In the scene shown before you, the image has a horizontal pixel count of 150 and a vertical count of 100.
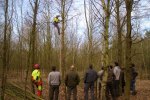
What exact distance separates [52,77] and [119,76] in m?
3.34

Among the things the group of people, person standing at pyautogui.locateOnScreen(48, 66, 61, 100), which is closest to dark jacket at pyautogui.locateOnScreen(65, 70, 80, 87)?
the group of people

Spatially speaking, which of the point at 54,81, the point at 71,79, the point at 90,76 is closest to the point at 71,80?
the point at 71,79

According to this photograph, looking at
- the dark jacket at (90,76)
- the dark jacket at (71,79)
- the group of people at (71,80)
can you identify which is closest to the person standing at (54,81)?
the group of people at (71,80)

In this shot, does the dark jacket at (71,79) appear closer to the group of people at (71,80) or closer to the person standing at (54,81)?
the group of people at (71,80)

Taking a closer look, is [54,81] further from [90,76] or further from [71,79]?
[90,76]

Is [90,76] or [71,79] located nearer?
[71,79]

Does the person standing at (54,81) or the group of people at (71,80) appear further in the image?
the person standing at (54,81)

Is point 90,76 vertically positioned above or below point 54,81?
above

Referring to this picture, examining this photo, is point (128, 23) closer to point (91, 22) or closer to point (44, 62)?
point (91, 22)

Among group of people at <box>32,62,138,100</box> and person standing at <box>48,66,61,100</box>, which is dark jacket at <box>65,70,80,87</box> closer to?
group of people at <box>32,62,138,100</box>

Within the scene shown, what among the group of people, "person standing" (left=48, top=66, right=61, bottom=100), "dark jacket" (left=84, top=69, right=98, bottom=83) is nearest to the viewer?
the group of people

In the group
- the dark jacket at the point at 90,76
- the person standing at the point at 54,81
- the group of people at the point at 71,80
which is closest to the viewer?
the group of people at the point at 71,80

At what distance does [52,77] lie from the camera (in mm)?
11977

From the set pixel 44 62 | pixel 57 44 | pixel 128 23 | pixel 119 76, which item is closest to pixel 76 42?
pixel 57 44
